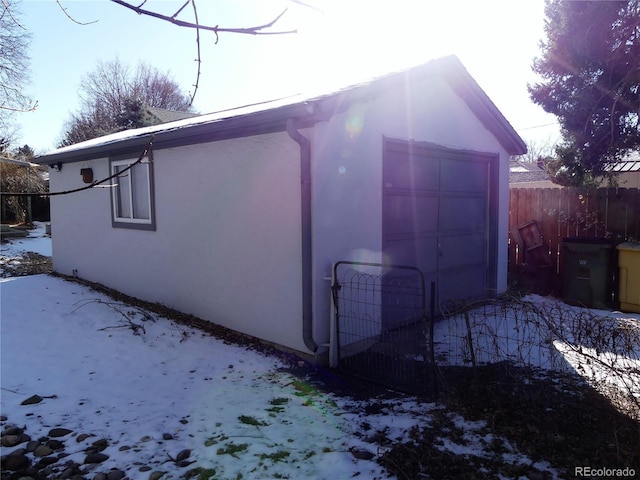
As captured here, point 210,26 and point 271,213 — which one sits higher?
point 210,26

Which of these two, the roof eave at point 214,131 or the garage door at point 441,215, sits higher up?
the roof eave at point 214,131

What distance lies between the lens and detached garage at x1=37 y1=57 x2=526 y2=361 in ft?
16.2

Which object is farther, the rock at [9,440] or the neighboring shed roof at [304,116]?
the neighboring shed roof at [304,116]

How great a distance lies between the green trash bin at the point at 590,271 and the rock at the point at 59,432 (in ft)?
24.1

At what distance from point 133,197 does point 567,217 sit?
26.9 ft

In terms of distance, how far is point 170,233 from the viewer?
6.81 m

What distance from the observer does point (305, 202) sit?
478 cm

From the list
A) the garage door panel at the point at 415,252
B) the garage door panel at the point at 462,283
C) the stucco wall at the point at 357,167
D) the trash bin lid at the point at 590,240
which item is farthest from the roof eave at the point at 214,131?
the trash bin lid at the point at 590,240

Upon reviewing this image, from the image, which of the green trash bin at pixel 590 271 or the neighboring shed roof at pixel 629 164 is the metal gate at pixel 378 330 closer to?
the green trash bin at pixel 590 271

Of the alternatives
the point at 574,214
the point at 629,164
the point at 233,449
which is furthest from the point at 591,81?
the point at 233,449

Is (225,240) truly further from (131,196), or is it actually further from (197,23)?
(197,23)

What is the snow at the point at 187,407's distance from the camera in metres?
3.08

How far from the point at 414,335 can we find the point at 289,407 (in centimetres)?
241

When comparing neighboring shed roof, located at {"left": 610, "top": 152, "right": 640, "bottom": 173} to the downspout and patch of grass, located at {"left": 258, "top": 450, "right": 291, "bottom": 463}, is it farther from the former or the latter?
patch of grass, located at {"left": 258, "top": 450, "right": 291, "bottom": 463}
